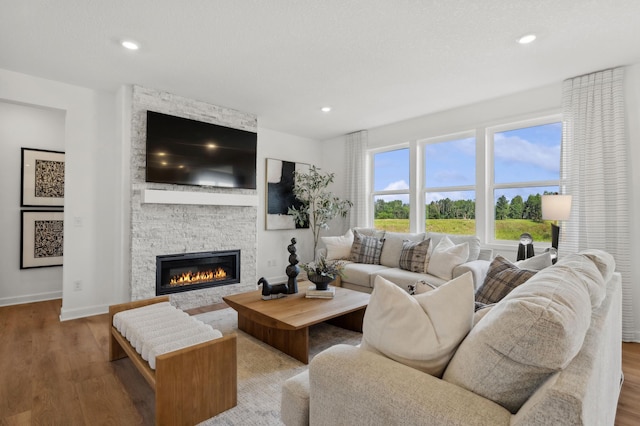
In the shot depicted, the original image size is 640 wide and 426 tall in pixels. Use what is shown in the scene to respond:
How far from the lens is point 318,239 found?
573 centimetres

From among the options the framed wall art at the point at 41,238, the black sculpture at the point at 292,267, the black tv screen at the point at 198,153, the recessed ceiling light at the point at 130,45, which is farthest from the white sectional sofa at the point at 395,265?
the framed wall art at the point at 41,238

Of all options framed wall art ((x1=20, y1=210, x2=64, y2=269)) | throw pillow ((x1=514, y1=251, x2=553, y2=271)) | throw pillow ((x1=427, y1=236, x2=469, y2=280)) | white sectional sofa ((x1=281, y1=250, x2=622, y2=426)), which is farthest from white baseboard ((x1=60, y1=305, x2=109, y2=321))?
throw pillow ((x1=514, y1=251, x2=553, y2=271))

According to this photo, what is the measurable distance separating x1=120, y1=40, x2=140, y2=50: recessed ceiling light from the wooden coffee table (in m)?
2.31

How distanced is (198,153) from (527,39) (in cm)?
353

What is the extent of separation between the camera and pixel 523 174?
3.74 metres

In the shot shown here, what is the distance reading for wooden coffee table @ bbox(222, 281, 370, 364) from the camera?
7.75 feet

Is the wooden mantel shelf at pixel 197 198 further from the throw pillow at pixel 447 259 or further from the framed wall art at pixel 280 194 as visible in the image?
the throw pillow at pixel 447 259

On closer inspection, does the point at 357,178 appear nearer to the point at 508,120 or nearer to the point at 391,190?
the point at 391,190

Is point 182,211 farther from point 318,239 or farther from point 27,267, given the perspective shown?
point 318,239

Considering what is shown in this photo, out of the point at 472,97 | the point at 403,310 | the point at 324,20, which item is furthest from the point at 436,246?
the point at 403,310

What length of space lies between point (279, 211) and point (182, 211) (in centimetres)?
171

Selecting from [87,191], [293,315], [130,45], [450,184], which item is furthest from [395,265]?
[87,191]

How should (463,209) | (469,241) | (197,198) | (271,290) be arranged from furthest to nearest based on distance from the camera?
(463,209)
(197,198)
(469,241)
(271,290)

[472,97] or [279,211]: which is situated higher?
[472,97]
